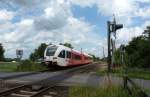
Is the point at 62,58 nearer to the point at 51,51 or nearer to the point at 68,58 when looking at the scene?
the point at 51,51

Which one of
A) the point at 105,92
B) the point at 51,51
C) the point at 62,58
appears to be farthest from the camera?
the point at 62,58

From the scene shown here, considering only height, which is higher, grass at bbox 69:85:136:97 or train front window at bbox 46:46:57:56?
→ train front window at bbox 46:46:57:56

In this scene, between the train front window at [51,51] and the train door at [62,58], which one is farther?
the train door at [62,58]

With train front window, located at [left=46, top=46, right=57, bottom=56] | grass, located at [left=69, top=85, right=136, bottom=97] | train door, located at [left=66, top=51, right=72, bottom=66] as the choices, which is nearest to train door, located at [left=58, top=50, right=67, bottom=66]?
train front window, located at [left=46, top=46, right=57, bottom=56]

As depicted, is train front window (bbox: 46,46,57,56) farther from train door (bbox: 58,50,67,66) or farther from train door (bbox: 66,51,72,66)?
train door (bbox: 66,51,72,66)

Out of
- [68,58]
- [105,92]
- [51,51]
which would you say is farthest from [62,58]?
[105,92]

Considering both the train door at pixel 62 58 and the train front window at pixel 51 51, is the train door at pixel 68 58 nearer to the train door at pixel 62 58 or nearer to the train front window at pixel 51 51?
the train door at pixel 62 58

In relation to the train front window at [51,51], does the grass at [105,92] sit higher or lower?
lower

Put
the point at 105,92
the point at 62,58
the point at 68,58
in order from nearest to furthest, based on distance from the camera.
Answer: the point at 105,92 < the point at 62,58 < the point at 68,58

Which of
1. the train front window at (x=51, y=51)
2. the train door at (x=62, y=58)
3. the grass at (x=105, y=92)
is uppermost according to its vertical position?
the train front window at (x=51, y=51)

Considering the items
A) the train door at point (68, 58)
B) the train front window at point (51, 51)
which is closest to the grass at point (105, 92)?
the train front window at point (51, 51)

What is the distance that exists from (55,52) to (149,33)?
45.3 meters

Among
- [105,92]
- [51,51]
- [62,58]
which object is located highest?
[51,51]

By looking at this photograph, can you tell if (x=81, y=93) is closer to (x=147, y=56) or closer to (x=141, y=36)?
(x=147, y=56)
